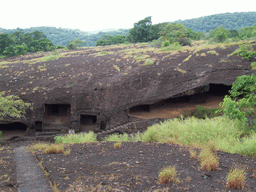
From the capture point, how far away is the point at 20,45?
1478 inches

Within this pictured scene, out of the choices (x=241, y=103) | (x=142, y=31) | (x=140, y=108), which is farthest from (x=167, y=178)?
(x=142, y=31)

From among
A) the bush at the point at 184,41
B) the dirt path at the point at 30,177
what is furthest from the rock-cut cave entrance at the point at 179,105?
the bush at the point at 184,41

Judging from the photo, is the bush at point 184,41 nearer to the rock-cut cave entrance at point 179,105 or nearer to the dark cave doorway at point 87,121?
the rock-cut cave entrance at point 179,105

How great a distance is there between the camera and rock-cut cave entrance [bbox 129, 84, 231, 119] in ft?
48.0

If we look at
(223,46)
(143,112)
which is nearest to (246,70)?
(223,46)

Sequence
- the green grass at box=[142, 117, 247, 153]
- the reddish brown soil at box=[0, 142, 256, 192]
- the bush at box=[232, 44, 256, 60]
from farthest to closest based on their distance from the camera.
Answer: the bush at box=[232, 44, 256, 60], the green grass at box=[142, 117, 247, 153], the reddish brown soil at box=[0, 142, 256, 192]

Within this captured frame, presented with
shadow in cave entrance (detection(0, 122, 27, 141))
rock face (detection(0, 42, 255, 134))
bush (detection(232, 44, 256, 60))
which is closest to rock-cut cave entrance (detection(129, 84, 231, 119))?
rock face (detection(0, 42, 255, 134))

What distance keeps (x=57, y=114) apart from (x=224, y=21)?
388 feet

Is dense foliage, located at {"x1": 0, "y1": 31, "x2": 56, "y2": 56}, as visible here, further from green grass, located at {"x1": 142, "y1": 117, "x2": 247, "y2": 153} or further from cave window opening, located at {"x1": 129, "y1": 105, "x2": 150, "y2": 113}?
green grass, located at {"x1": 142, "y1": 117, "x2": 247, "y2": 153}

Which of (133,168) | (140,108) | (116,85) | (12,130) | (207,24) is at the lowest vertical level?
(12,130)

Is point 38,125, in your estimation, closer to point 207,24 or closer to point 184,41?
point 184,41

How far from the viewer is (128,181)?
4.71 meters

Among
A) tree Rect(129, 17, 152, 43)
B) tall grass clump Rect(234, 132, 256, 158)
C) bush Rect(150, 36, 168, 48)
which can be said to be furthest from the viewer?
tree Rect(129, 17, 152, 43)

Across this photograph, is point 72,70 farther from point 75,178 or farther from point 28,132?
point 75,178
